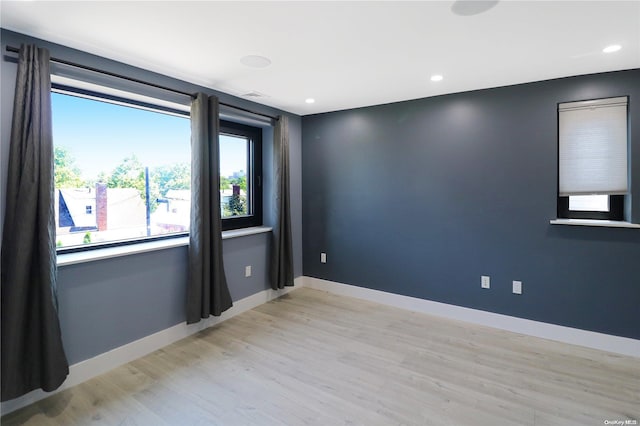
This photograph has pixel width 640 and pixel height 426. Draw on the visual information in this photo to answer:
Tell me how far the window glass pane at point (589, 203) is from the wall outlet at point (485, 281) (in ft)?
3.15

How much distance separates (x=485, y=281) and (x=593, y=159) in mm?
1401

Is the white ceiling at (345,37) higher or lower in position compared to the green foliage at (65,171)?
Answer: higher

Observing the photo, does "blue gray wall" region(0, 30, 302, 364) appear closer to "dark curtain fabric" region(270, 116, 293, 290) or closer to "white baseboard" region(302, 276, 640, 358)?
"dark curtain fabric" region(270, 116, 293, 290)

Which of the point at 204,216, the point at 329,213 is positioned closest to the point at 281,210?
the point at 329,213

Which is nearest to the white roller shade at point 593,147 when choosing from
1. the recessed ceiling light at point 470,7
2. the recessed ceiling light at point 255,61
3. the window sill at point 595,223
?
the window sill at point 595,223

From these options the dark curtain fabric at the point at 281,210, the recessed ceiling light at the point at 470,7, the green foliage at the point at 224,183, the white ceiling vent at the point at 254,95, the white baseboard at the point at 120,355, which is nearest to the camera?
the recessed ceiling light at the point at 470,7

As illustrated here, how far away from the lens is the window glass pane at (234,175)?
3758mm

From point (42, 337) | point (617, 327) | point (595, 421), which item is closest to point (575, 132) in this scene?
point (617, 327)

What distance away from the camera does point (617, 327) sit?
271 centimetres

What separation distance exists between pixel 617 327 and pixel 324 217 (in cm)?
299

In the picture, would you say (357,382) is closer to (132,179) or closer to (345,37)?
(345,37)

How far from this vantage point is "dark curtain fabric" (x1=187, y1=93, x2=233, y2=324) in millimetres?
2928

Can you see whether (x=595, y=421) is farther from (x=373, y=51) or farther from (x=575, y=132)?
(x=373, y=51)

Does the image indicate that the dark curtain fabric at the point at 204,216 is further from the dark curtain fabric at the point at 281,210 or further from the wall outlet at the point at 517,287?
Result: the wall outlet at the point at 517,287
